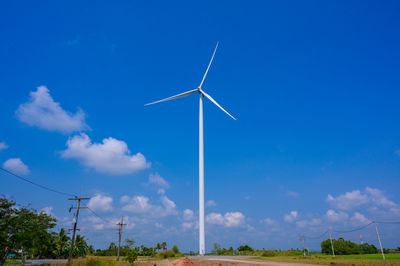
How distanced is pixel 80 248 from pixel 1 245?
74.8 m

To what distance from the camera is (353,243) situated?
89250 millimetres

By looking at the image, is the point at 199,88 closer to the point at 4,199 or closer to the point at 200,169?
the point at 200,169

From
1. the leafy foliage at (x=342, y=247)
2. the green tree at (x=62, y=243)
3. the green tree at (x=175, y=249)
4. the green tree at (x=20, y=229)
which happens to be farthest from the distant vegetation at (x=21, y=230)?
the leafy foliage at (x=342, y=247)

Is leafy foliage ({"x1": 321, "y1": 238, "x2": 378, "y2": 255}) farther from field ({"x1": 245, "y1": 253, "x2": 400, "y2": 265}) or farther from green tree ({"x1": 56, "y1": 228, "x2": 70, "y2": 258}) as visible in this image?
green tree ({"x1": 56, "y1": 228, "x2": 70, "y2": 258})

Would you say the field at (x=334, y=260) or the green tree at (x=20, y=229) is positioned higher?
the green tree at (x=20, y=229)

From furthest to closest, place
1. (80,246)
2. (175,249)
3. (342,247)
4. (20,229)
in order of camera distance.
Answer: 1. (80,246)
2. (342,247)
3. (175,249)
4. (20,229)

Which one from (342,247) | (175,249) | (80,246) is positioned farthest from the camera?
(80,246)

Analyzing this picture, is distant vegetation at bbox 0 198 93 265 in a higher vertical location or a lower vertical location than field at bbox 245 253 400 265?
higher

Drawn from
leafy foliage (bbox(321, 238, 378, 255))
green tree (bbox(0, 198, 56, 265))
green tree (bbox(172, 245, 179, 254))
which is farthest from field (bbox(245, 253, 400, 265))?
leafy foliage (bbox(321, 238, 378, 255))

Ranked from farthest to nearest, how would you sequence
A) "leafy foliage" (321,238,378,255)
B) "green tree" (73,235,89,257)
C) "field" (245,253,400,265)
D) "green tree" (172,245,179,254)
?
"green tree" (73,235,89,257) → "leafy foliage" (321,238,378,255) → "green tree" (172,245,179,254) → "field" (245,253,400,265)

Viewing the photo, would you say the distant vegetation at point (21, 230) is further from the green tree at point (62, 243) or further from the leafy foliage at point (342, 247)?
the leafy foliage at point (342, 247)

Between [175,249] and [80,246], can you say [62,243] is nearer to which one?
[80,246]

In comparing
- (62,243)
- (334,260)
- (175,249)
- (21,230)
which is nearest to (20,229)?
(21,230)

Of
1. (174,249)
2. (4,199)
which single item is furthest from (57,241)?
(4,199)
